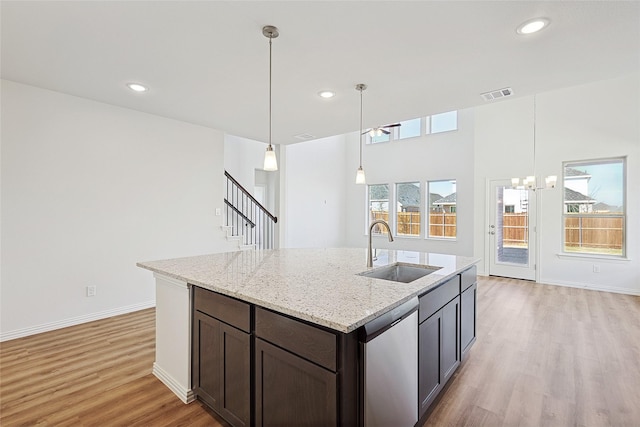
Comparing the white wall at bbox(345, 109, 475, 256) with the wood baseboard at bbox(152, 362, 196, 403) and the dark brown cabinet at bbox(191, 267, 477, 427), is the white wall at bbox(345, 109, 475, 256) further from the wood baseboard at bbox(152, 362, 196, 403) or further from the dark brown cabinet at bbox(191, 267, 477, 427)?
the wood baseboard at bbox(152, 362, 196, 403)

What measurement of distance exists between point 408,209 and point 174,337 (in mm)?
6738

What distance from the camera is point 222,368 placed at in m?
1.83

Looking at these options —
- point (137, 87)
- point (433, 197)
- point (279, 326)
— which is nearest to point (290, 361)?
point (279, 326)

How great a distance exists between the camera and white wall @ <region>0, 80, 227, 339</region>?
3064 mm

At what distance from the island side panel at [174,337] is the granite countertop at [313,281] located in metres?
0.17

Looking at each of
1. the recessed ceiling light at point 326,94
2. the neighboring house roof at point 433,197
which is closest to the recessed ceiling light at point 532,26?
the recessed ceiling light at point 326,94

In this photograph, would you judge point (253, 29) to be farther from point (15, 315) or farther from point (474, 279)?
point (15, 315)

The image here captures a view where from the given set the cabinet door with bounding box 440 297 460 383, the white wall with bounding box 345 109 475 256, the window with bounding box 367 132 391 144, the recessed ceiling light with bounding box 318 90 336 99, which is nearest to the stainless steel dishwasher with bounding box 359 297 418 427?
the cabinet door with bounding box 440 297 460 383

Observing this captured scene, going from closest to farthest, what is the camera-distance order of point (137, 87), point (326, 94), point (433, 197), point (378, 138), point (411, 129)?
point (137, 87), point (326, 94), point (433, 197), point (411, 129), point (378, 138)

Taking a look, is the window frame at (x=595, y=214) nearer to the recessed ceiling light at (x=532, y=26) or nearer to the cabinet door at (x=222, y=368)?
the recessed ceiling light at (x=532, y=26)

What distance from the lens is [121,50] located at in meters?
2.39

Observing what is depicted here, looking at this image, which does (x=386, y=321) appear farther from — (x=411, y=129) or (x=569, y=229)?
(x=411, y=129)

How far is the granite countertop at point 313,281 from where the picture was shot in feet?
4.33

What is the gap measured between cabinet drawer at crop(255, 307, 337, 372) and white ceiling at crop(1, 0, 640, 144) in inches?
72.2
